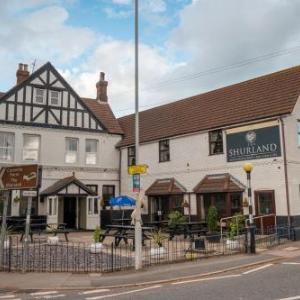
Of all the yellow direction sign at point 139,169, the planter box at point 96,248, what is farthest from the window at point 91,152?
the yellow direction sign at point 139,169

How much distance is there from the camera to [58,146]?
31.0 metres

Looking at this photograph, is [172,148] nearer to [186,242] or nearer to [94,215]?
[94,215]

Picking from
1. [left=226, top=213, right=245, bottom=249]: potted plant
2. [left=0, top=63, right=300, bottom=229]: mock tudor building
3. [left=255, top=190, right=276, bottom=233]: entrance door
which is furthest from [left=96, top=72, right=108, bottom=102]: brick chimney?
[left=226, top=213, right=245, bottom=249]: potted plant

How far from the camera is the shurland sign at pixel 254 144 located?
74.6 feet

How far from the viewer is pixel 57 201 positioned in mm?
29375

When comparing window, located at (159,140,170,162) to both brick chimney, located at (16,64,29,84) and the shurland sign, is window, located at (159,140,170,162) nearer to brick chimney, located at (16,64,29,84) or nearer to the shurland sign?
the shurland sign

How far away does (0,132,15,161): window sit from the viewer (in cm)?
2906

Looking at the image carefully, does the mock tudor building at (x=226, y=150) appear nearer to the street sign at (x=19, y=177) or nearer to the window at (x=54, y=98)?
the window at (x=54, y=98)

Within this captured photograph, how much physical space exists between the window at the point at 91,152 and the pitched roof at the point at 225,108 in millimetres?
1967

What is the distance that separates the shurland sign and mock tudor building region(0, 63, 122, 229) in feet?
33.5

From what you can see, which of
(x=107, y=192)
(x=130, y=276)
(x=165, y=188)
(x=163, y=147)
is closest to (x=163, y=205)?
(x=165, y=188)

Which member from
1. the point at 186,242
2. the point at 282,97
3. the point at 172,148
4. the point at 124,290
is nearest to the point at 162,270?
the point at 124,290

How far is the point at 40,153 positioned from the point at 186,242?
45.9 feet

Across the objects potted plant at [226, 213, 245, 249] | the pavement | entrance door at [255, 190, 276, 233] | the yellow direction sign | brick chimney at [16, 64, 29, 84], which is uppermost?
brick chimney at [16, 64, 29, 84]
